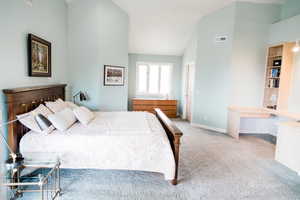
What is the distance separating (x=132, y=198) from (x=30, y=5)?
3181 millimetres

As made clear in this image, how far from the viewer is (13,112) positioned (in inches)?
90.1

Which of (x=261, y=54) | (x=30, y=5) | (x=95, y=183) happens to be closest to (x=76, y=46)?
(x=30, y=5)

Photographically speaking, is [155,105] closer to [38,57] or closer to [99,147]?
[38,57]

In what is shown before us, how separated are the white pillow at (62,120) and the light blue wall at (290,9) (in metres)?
5.49

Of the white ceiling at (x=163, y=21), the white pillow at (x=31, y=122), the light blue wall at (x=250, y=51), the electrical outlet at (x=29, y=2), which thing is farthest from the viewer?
the white ceiling at (x=163, y=21)

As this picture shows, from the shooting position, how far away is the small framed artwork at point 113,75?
4645mm

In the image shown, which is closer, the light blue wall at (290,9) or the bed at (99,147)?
the bed at (99,147)

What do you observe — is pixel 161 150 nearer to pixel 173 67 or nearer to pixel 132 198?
pixel 132 198

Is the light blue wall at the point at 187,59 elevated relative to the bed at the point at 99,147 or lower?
elevated

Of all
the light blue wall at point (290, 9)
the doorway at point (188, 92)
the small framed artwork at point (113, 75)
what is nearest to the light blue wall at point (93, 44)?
the small framed artwork at point (113, 75)

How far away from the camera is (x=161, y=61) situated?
738cm

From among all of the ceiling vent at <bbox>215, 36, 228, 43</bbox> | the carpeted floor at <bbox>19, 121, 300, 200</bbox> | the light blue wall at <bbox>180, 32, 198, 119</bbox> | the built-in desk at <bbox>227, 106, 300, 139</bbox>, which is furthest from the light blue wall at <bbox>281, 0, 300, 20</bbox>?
the carpeted floor at <bbox>19, 121, 300, 200</bbox>

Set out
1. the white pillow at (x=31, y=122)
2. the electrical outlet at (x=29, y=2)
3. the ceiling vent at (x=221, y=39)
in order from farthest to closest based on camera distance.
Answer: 1. the ceiling vent at (x=221, y=39)
2. the electrical outlet at (x=29, y=2)
3. the white pillow at (x=31, y=122)

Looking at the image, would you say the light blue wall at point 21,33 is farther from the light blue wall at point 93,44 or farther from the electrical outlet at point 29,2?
the light blue wall at point 93,44
